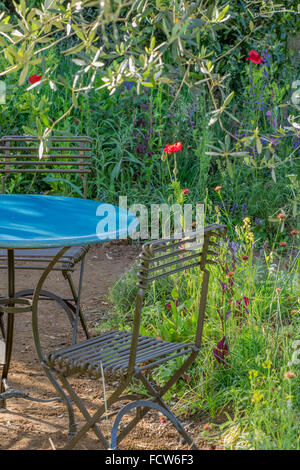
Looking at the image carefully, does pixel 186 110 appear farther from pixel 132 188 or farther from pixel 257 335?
pixel 257 335

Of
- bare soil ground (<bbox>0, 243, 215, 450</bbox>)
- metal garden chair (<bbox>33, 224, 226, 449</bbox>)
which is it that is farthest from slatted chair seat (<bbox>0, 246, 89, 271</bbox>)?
metal garden chair (<bbox>33, 224, 226, 449</bbox>)

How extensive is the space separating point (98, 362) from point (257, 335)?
924mm

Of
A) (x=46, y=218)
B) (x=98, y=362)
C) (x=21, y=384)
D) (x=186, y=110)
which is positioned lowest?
(x=21, y=384)

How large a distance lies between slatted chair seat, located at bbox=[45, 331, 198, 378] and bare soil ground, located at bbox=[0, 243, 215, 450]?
30 centimetres

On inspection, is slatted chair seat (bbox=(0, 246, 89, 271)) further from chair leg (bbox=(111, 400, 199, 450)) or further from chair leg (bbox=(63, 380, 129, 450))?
chair leg (bbox=(63, 380, 129, 450))

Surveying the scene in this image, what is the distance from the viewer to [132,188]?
592 centimetres

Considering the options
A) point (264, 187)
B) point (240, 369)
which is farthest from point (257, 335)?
point (264, 187)

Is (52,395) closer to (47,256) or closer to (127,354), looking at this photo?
(47,256)

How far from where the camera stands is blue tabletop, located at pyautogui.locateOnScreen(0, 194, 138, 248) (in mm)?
2611

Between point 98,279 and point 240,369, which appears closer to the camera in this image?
point 240,369

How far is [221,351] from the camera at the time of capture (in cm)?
303

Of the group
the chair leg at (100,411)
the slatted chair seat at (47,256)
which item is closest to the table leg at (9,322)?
the slatted chair seat at (47,256)

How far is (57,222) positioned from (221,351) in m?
0.96

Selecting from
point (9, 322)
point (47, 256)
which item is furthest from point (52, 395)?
point (47, 256)
